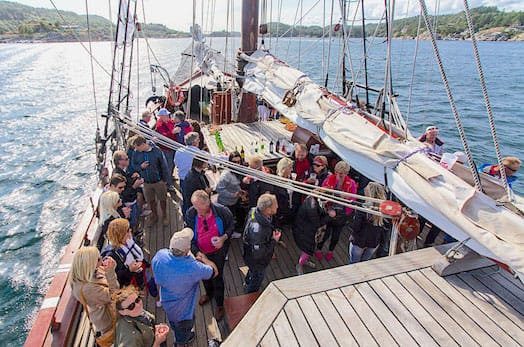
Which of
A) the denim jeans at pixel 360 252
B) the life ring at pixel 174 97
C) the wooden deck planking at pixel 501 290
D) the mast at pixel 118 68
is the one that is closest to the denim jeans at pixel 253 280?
the denim jeans at pixel 360 252

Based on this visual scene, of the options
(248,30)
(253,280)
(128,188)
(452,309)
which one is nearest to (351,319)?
(452,309)

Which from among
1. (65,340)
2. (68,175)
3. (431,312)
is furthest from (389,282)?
(68,175)

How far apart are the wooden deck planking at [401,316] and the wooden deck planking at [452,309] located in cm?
26

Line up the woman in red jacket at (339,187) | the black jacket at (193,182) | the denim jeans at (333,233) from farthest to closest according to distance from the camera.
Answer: the denim jeans at (333,233)
the black jacket at (193,182)
the woman in red jacket at (339,187)

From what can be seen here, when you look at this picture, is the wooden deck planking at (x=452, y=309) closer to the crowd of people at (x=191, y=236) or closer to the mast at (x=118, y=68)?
the crowd of people at (x=191, y=236)

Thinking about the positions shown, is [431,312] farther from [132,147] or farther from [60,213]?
[60,213]

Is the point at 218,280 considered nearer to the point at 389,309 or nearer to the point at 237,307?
the point at 237,307

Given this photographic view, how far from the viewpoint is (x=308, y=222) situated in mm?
3793

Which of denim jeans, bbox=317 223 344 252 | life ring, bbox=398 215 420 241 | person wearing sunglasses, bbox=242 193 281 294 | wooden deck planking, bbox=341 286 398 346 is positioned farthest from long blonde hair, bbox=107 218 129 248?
denim jeans, bbox=317 223 344 252

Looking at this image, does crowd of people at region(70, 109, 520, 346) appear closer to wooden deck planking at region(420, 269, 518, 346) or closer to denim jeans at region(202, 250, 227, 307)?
denim jeans at region(202, 250, 227, 307)

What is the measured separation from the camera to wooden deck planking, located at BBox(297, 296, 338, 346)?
6.88 ft

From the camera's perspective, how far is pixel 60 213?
924 cm

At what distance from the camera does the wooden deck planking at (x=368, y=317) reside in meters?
2.10

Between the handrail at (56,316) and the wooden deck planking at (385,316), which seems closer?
the wooden deck planking at (385,316)
